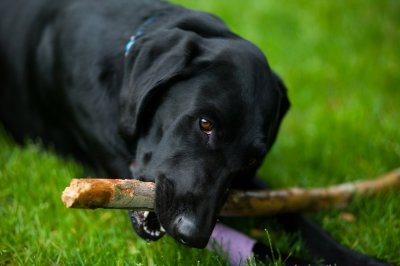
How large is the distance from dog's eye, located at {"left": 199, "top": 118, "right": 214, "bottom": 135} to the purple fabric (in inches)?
21.5

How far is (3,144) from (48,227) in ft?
3.50

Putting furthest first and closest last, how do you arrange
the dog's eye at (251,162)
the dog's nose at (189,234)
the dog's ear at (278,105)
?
1. the dog's ear at (278,105)
2. the dog's eye at (251,162)
3. the dog's nose at (189,234)

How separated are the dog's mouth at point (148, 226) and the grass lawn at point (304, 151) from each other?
10cm

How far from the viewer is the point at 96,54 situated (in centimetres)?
289

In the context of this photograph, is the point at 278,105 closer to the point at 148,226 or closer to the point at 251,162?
the point at 251,162

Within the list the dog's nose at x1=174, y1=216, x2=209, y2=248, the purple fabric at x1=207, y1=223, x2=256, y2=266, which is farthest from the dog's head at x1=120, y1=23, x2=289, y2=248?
the purple fabric at x1=207, y1=223, x2=256, y2=266

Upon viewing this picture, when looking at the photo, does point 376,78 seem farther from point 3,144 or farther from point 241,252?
point 3,144

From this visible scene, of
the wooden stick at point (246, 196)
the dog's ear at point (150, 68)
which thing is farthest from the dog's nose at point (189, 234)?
the dog's ear at point (150, 68)

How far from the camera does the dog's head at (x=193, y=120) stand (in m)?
2.17

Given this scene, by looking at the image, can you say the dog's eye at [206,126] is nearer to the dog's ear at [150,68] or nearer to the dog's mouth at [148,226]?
the dog's ear at [150,68]

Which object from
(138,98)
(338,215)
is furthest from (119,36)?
(338,215)

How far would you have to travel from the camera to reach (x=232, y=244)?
2539 millimetres

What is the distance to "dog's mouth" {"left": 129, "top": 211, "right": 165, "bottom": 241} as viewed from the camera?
2410 millimetres

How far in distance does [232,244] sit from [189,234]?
57 cm
